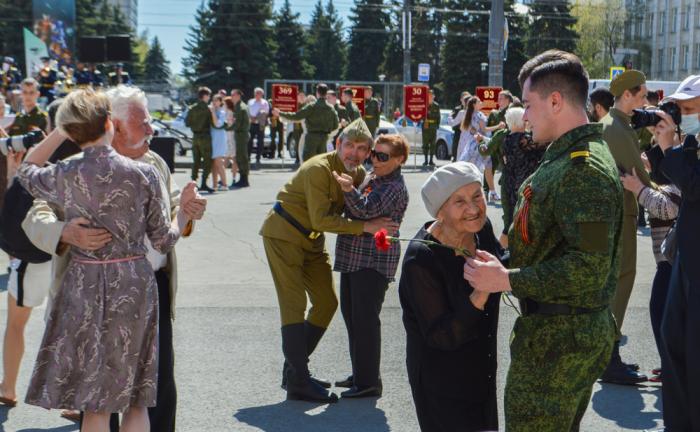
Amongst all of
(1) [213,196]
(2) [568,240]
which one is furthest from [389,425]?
(1) [213,196]

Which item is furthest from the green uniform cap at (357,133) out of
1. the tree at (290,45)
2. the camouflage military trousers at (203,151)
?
the tree at (290,45)

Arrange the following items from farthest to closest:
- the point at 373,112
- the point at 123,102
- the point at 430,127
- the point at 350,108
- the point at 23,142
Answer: the point at 430,127
the point at 373,112
the point at 350,108
the point at 23,142
the point at 123,102

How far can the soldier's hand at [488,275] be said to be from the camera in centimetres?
315

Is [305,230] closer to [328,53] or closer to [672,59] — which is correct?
[672,59]

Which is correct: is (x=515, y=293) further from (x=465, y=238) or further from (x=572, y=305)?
(x=465, y=238)

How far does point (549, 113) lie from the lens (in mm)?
3191

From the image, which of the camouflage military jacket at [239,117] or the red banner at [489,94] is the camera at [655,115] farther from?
the red banner at [489,94]

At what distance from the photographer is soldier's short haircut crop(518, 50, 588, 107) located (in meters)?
3.16

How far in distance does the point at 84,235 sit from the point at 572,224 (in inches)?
76.8

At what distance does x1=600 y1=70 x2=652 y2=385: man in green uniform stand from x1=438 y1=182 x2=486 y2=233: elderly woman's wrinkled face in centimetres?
258

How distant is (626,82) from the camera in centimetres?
641

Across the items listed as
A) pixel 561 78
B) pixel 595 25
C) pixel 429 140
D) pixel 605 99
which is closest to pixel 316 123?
pixel 429 140

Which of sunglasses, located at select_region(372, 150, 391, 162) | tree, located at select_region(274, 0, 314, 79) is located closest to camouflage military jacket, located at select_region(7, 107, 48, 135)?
sunglasses, located at select_region(372, 150, 391, 162)

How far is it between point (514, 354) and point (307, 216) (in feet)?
9.48
